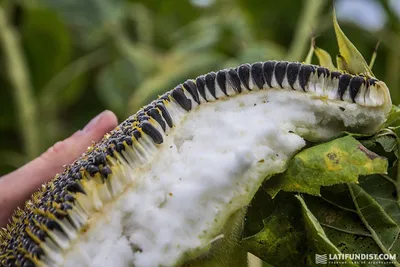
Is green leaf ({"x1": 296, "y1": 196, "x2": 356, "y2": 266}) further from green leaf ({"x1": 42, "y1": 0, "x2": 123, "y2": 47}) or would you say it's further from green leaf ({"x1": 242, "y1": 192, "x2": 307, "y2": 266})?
green leaf ({"x1": 42, "y1": 0, "x2": 123, "y2": 47})

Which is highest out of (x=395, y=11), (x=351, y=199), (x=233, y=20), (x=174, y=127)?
(x=174, y=127)

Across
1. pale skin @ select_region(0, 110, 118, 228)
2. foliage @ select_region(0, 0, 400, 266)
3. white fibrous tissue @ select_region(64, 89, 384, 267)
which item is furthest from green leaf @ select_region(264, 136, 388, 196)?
foliage @ select_region(0, 0, 400, 266)

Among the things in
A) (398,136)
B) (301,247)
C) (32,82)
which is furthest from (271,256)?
(32,82)

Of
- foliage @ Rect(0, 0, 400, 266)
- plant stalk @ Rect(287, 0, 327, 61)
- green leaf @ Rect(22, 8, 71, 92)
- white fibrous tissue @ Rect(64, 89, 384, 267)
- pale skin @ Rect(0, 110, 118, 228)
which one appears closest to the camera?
white fibrous tissue @ Rect(64, 89, 384, 267)

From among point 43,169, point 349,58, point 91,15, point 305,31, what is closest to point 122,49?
point 91,15

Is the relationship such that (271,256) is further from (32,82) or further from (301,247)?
(32,82)

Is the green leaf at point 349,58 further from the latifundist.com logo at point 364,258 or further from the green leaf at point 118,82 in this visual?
the green leaf at point 118,82

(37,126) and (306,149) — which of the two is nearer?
(306,149)
